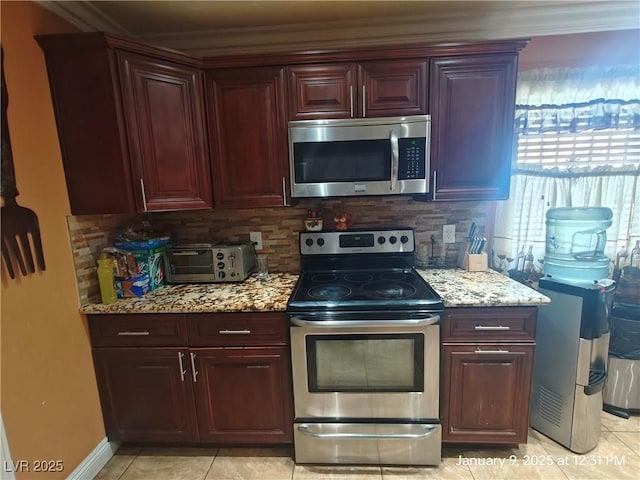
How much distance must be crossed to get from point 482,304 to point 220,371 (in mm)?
1391

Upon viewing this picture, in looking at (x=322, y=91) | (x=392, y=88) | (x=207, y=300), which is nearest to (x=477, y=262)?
(x=392, y=88)

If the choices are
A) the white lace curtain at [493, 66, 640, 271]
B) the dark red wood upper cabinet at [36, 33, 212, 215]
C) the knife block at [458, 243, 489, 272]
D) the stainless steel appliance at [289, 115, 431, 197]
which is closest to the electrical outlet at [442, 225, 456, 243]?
the knife block at [458, 243, 489, 272]

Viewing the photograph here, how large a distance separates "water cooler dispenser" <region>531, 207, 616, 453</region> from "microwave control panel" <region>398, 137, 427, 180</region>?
94cm

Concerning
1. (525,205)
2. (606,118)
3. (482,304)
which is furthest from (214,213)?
(606,118)

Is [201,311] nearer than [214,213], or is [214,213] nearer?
[201,311]

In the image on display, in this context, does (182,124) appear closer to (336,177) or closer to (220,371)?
(336,177)

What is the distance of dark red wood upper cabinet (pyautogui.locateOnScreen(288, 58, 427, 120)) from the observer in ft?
5.60

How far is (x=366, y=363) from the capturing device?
161 centimetres

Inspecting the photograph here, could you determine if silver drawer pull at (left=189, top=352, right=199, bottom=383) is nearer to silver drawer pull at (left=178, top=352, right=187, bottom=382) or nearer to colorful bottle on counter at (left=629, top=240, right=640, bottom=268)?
silver drawer pull at (left=178, top=352, right=187, bottom=382)

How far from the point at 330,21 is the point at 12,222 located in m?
1.93

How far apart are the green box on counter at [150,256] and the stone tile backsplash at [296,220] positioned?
0.33 metres

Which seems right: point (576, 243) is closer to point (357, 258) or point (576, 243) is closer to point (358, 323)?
point (357, 258)

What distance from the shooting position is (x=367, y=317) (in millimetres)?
1545

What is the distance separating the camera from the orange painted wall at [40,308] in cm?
129
